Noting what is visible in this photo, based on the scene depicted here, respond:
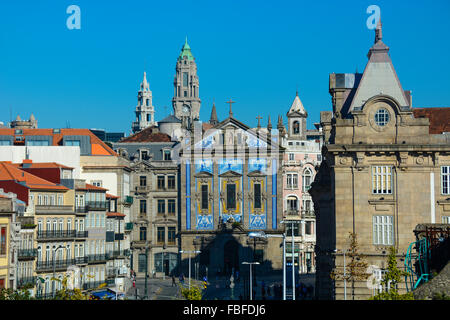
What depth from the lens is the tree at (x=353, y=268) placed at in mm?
62969

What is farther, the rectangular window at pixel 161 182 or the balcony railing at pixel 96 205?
the rectangular window at pixel 161 182

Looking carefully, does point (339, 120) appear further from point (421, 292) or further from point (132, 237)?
point (132, 237)

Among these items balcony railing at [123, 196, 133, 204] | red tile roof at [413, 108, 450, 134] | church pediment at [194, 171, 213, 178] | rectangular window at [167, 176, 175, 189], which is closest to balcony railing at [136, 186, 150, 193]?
rectangular window at [167, 176, 175, 189]

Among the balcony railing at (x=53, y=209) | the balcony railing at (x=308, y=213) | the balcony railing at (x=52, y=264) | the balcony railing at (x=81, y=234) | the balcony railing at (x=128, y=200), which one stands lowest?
the balcony railing at (x=52, y=264)

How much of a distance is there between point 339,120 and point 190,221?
175 feet

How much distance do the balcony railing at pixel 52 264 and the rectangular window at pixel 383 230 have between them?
90.4 ft

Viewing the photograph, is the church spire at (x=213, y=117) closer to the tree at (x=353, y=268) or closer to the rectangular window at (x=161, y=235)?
the rectangular window at (x=161, y=235)

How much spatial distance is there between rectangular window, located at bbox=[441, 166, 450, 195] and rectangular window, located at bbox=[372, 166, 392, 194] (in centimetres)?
358

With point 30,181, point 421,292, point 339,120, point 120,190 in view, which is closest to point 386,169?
point 339,120

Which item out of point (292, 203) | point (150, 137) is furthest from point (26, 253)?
point (150, 137)

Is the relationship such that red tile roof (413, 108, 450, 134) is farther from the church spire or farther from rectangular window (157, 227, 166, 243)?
the church spire

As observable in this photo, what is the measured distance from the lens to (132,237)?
393 feet

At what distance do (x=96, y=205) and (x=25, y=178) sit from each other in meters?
11.5

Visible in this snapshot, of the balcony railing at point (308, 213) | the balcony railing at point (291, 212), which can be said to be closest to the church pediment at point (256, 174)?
the balcony railing at point (291, 212)
